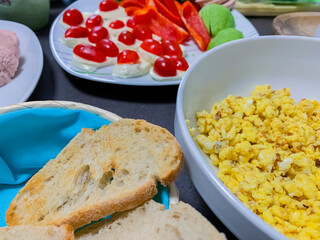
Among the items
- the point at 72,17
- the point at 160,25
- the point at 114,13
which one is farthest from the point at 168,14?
the point at 72,17

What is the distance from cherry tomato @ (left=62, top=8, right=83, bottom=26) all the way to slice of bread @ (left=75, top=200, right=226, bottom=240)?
49.0 inches

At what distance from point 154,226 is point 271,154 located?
41 centimetres

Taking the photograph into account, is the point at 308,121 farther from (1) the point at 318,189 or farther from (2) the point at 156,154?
(2) the point at 156,154

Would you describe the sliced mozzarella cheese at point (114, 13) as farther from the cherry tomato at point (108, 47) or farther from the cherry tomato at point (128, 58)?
the cherry tomato at point (128, 58)

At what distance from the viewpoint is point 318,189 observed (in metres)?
0.86

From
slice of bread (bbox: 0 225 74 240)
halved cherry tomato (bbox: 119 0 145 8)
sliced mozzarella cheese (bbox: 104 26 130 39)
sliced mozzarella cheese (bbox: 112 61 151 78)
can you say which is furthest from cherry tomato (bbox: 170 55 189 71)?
slice of bread (bbox: 0 225 74 240)

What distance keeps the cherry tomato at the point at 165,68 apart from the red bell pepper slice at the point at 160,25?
360mm

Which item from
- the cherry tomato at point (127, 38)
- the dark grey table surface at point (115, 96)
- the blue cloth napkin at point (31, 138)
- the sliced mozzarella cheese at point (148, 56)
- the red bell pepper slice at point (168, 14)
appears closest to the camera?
the blue cloth napkin at point (31, 138)

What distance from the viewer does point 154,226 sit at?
0.72 meters

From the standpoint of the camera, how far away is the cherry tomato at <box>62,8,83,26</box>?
65.5 inches

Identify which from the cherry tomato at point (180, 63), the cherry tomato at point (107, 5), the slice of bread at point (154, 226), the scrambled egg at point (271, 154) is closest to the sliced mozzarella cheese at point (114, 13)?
the cherry tomato at point (107, 5)

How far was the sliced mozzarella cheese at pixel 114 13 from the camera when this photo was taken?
1.81 metres

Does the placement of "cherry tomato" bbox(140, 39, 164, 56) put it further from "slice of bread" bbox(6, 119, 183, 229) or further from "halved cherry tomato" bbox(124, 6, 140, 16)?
"slice of bread" bbox(6, 119, 183, 229)

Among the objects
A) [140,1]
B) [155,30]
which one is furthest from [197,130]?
[140,1]
